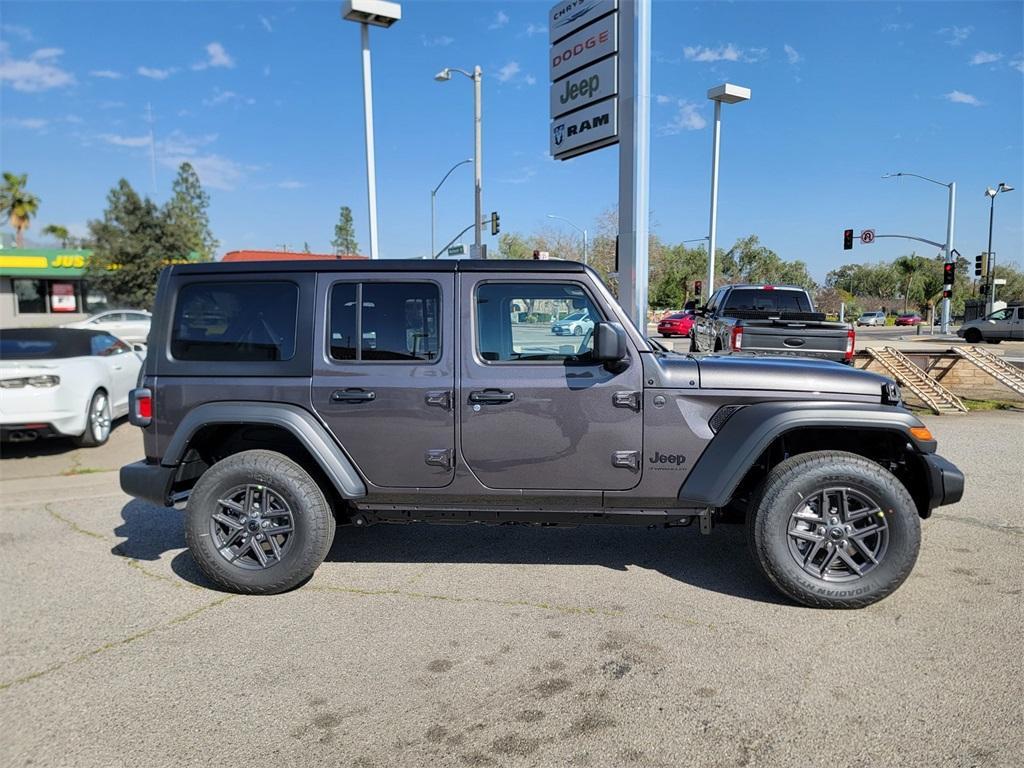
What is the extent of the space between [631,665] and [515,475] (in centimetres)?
117

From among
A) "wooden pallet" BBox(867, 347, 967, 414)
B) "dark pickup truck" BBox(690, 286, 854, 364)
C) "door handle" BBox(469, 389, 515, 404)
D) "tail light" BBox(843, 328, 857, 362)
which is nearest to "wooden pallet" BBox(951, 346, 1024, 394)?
"wooden pallet" BBox(867, 347, 967, 414)

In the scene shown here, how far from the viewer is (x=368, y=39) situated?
15.5 metres

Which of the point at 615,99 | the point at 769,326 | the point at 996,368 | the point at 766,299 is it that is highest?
the point at 615,99

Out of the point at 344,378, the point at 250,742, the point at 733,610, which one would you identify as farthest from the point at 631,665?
the point at 344,378

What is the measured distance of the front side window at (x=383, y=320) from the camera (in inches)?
151

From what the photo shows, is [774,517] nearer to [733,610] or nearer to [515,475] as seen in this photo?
[733,610]

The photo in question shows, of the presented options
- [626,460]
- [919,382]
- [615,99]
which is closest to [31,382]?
[626,460]

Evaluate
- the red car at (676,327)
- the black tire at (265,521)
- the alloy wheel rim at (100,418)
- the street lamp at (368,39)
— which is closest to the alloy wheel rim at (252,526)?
the black tire at (265,521)

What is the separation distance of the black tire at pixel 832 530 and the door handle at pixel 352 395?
2.22 m

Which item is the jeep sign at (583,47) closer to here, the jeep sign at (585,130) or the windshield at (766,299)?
the jeep sign at (585,130)

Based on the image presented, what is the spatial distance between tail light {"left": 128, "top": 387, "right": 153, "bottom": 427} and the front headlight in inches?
169

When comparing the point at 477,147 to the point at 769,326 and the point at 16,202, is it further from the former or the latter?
the point at 16,202

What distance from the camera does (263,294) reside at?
397cm

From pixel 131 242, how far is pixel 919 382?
33438 mm
